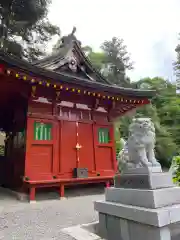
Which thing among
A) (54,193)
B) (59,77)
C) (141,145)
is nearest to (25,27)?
(59,77)

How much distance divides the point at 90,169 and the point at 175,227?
169 inches

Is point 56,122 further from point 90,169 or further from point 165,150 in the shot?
point 165,150

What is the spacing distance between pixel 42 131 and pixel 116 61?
83.3 feet

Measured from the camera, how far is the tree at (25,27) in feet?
47.9

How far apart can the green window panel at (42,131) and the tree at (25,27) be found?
1015cm

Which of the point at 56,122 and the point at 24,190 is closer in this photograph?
the point at 24,190

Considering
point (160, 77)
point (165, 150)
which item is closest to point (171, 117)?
point (165, 150)

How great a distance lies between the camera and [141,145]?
10.4 feet

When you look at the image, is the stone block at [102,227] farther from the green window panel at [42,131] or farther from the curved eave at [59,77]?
the curved eave at [59,77]

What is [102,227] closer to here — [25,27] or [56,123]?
[56,123]

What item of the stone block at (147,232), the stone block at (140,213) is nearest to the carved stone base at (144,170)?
the stone block at (140,213)

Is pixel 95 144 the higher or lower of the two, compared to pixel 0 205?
higher

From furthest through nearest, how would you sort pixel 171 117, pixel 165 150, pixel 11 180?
pixel 171 117, pixel 165 150, pixel 11 180

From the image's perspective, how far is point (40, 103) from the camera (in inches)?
263
